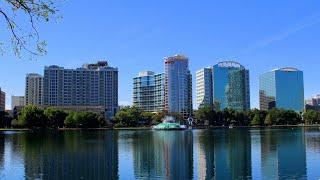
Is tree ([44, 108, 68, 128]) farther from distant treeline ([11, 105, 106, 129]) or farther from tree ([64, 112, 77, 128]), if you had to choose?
tree ([64, 112, 77, 128])

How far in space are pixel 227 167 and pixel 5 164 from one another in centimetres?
2360

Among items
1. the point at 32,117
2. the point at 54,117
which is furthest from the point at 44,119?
the point at 54,117

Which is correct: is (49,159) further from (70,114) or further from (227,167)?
(70,114)

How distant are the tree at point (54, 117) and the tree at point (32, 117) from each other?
4.61 meters

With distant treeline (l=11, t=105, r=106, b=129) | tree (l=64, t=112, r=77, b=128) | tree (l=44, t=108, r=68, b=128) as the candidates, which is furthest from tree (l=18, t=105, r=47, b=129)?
tree (l=64, t=112, r=77, b=128)

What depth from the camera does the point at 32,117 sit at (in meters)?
178

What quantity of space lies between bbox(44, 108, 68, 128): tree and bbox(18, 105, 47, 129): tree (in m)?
4.61

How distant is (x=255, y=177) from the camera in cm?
3950

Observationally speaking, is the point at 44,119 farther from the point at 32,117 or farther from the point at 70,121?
the point at 70,121

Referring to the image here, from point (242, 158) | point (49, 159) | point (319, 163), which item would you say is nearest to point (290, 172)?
point (319, 163)

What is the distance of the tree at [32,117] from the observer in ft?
583

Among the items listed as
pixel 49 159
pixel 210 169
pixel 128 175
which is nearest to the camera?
pixel 128 175

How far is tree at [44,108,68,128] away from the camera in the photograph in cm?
18812

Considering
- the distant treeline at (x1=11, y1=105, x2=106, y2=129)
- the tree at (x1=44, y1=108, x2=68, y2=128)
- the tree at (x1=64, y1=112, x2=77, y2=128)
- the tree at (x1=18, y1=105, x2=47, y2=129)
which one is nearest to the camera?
the tree at (x1=18, y1=105, x2=47, y2=129)
